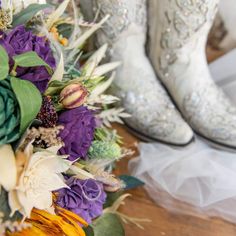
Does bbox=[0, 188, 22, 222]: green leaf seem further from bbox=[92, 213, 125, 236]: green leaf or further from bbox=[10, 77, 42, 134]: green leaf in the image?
bbox=[92, 213, 125, 236]: green leaf

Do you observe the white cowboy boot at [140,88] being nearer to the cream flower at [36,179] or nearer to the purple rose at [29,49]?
the purple rose at [29,49]

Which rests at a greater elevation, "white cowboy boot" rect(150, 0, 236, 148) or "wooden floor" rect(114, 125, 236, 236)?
"white cowboy boot" rect(150, 0, 236, 148)

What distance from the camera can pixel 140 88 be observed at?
2.73 feet

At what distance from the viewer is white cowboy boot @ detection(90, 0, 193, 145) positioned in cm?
80

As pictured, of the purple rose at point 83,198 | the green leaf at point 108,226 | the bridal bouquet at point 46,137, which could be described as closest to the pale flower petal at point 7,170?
the bridal bouquet at point 46,137

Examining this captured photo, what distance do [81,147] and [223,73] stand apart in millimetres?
512

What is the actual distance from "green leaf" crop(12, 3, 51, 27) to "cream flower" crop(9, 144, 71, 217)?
19 cm

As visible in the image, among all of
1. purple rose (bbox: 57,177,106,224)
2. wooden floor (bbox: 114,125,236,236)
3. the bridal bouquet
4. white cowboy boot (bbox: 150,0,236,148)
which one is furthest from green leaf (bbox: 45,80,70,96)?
white cowboy boot (bbox: 150,0,236,148)

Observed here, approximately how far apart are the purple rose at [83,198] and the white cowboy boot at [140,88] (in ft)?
0.88

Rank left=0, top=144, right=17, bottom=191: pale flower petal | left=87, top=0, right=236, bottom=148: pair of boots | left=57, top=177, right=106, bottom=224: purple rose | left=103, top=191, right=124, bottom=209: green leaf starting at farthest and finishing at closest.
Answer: left=87, top=0, right=236, bottom=148: pair of boots → left=103, top=191, right=124, bottom=209: green leaf → left=57, top=177, right=106, bottom=224: purple rose → left=0, top=144, right=17, bottom=191: pale flower petal

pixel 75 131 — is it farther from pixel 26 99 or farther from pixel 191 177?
pixel 191 177

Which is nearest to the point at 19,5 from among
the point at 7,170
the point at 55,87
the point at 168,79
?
the point at 55,87

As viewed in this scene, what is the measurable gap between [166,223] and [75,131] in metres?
0.29

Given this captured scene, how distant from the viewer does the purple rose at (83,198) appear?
534 mm
